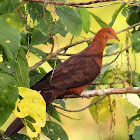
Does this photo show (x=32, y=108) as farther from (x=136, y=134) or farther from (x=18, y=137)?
(x=136, y=134)

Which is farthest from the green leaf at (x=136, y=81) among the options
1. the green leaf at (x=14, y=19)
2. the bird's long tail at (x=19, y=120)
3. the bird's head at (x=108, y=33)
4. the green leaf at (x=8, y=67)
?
the green leaf at (x=14, y=19)

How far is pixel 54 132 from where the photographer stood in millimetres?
1734

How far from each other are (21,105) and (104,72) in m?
1.12

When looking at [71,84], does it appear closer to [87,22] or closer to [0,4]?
[87,22]

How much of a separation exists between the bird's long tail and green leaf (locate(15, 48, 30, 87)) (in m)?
0.32

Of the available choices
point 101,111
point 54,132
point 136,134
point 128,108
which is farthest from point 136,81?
point 54,132

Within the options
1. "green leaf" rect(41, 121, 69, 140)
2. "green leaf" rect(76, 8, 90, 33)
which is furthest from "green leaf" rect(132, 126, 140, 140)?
"green leaf" rect(76, 8, 90, 33)

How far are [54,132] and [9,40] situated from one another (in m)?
0.65

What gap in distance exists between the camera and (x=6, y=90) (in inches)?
45.0

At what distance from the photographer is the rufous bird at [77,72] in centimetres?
198

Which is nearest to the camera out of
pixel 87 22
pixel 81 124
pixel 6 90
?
pixel 6 90

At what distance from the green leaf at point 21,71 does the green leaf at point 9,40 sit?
0.16m

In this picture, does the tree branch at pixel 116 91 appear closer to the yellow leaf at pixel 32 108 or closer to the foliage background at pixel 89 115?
the yellow leaf at pixel 32 108

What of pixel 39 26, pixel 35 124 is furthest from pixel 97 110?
pixel 35 124
